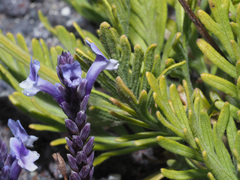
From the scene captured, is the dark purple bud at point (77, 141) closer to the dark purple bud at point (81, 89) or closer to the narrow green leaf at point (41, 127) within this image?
the dark purple bud at point (81, 89)

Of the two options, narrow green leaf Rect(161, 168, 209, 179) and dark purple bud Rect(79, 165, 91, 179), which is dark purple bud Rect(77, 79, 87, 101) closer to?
dark purple bud Rect(79, 165, 91, 179)

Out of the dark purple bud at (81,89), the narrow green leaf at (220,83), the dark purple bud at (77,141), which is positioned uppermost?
the dark purple bud at (81,89)

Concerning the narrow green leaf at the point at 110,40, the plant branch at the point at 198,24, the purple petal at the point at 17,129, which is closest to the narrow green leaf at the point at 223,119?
the plant branch at the point at 198,24

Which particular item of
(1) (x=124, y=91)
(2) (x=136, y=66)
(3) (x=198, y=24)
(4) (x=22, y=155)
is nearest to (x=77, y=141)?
(4) (x=22, y=155)

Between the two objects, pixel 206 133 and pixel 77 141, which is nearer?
pixel 77 141

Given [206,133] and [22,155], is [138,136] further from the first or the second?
[22,155]

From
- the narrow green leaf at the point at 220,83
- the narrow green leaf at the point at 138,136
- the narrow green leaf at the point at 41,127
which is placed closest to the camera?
the narrow green leaf at the point at 220,83

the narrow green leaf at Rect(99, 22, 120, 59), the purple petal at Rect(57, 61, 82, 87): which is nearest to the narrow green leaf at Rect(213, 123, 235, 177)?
the narrow green leaf at Rect(99, 22, 120, 59)

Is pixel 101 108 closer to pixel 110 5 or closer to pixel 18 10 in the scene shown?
pixel 110 5
